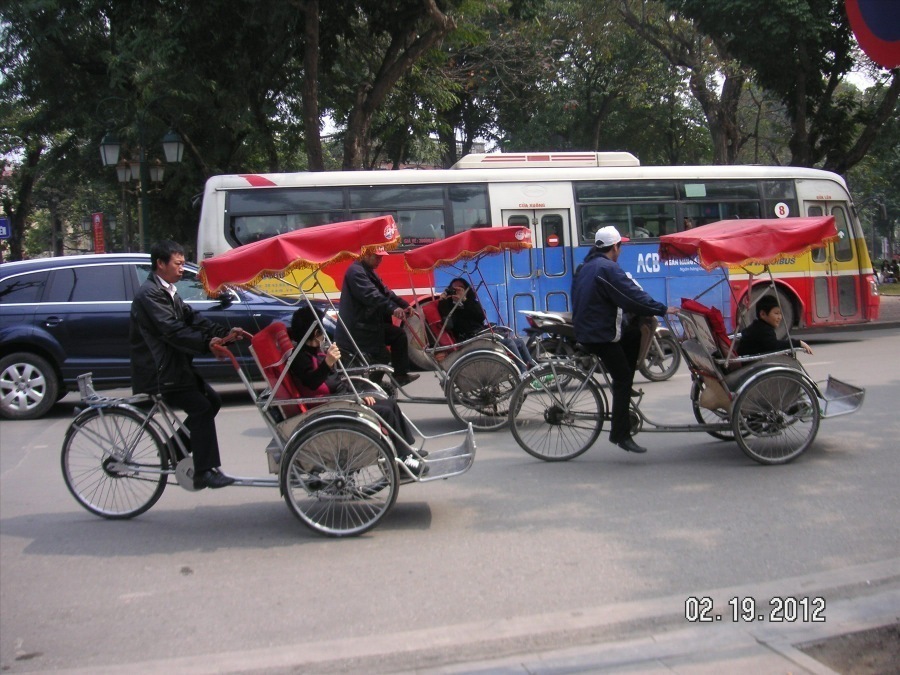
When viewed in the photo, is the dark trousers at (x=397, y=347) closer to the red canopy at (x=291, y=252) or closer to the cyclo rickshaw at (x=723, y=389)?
the cyclo rickshaw at (x=723, y=389)

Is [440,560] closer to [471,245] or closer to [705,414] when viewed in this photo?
[705,414]

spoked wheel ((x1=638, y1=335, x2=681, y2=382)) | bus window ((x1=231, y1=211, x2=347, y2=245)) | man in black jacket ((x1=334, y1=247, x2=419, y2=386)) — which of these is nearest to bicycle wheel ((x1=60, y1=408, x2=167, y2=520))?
man in black jacket ((x1=334, y1=247, x2=419, y2=386))

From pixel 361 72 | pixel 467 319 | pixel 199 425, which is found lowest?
pixel 199 425

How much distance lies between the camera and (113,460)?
19.2 ft

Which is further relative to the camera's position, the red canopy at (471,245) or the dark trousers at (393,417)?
the red canopy at (471,245)

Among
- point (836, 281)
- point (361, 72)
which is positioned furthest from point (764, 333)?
point (361, 72)

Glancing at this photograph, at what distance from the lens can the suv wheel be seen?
1027cm

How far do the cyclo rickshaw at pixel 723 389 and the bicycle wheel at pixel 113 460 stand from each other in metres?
2.80

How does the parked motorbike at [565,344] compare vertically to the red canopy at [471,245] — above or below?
below

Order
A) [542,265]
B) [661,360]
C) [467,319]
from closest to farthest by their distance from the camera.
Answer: [467,319] → [661,360] → [542,265]

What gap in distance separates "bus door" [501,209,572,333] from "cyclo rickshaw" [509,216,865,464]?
22.6 feet

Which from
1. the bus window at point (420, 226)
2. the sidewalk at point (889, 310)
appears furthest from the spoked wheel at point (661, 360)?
the sidewalk at point (889, 310)

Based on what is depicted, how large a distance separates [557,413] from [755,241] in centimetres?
205

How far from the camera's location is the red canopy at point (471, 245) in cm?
907
